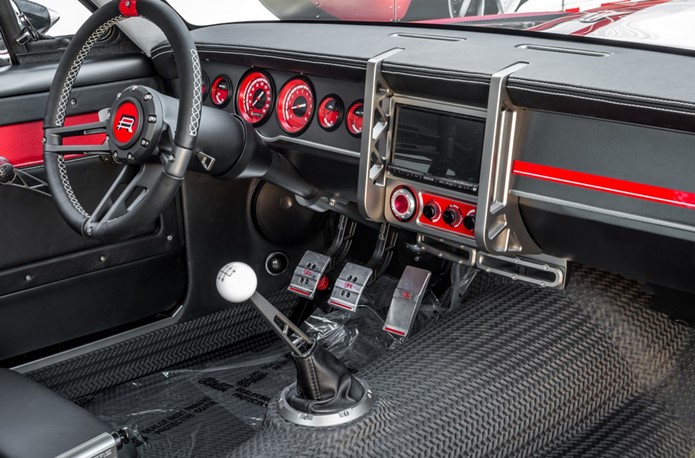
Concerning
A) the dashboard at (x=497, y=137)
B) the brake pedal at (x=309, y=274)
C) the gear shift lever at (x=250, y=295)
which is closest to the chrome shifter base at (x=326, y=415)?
the gear shift lever at (x=250, y=295)

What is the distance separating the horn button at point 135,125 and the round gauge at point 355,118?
0.54m

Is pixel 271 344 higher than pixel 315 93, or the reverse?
pixel 315 93

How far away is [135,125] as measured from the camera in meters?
1.64

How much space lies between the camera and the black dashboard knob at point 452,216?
1838mm

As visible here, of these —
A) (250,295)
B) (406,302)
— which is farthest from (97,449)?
(406,302)

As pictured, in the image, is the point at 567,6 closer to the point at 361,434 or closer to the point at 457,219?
the point at 457,219

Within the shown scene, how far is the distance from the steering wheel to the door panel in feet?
1.05

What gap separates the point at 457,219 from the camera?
1841 mm

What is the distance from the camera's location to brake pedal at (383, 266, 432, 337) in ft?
8.06

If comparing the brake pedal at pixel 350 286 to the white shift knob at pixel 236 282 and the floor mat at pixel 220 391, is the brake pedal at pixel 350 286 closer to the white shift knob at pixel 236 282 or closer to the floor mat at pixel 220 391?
the floor mat at pixel 220 391

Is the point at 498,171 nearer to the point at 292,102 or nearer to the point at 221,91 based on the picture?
the point at 292,102

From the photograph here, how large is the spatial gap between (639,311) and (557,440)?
0.42m

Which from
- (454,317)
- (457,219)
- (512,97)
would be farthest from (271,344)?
(512,97)

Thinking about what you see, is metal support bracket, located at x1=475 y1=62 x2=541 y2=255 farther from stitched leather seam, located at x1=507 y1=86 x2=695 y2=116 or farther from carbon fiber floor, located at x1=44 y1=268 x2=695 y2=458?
carbon fiber floor, located at x1=44 y1=268 x2=695 y2=458
